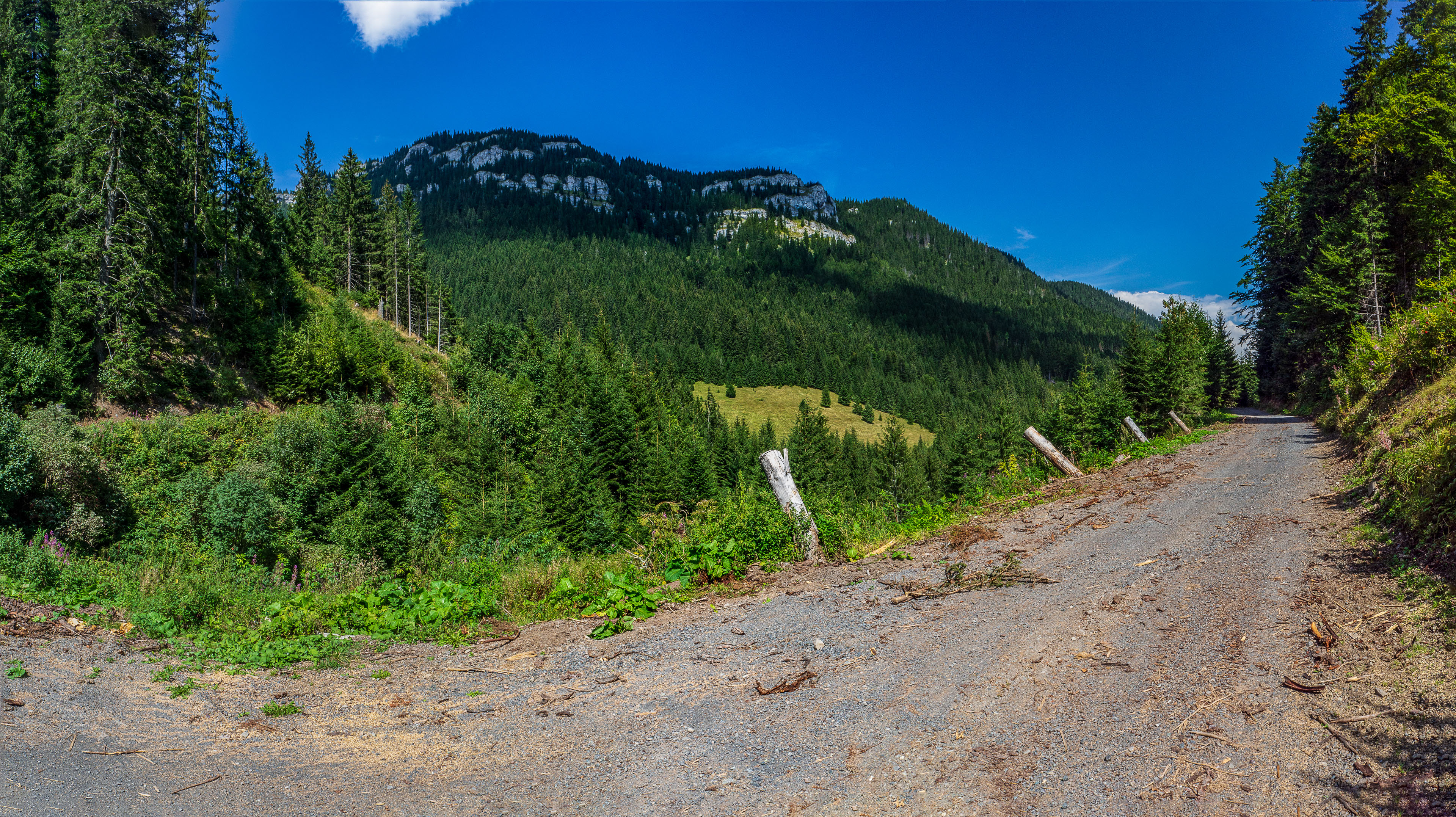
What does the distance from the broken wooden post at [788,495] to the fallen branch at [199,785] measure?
6298 mm

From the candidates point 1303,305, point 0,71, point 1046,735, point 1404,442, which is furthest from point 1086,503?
point 0,71

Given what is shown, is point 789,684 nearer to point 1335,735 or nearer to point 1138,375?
point 1335,735

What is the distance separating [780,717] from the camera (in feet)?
13.6

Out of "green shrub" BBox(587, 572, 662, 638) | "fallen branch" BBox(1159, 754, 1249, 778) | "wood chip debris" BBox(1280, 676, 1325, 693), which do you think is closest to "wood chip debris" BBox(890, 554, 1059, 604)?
"wood chip debris" BBox(1280, 676, 1325, 693)

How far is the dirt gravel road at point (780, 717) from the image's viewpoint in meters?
3.25

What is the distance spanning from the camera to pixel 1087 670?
4336 millimetres

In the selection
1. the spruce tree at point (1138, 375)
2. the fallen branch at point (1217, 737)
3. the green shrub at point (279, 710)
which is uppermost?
the spruce tree at point (1138, 375)

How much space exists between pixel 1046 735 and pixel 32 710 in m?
7.28

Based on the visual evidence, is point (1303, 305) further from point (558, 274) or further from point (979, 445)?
point (558, 274)

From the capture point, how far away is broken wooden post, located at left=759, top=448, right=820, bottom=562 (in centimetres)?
835

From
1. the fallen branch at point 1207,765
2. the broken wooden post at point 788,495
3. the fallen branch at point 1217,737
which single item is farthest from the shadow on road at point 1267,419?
the fallen branch at point 1207,765

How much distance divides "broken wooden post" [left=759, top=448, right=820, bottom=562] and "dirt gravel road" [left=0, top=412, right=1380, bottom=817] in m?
1.60

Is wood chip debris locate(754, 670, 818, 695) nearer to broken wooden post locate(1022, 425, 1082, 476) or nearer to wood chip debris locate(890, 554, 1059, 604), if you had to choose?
wood chip debris locate(890, 554, 1059, 604)

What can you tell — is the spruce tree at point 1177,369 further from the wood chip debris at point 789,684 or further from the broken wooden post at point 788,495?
the wood chip debris at point 789,684
